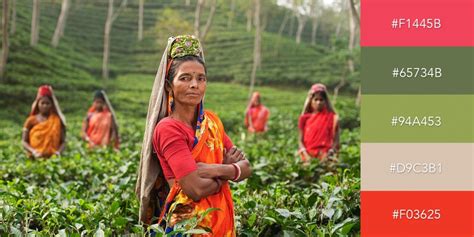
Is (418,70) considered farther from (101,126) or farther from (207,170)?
(101,126)

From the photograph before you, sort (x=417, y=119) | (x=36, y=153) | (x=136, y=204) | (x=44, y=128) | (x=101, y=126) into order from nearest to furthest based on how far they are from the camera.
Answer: (x=417, y=119), (x=136, y=204), (x=36, y=153), (x=44, y=128), (x=101, y=126)

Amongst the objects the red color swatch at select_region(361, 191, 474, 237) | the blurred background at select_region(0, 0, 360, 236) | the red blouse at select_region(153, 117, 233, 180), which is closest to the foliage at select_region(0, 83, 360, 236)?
the blurred background at select_region(0, 0, 360, 236)

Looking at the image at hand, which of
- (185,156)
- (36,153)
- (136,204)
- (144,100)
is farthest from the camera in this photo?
(144,100)

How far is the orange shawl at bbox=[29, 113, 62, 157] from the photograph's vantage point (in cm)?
702

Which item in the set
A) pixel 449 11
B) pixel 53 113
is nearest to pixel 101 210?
pixel 449 11

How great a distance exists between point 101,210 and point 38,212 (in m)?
0.30

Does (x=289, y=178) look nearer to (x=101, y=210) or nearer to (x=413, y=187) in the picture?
(x=101, y=210)

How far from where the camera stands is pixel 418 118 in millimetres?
1793

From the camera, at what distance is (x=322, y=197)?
3096 millimetres

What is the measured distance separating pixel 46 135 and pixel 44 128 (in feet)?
0.29

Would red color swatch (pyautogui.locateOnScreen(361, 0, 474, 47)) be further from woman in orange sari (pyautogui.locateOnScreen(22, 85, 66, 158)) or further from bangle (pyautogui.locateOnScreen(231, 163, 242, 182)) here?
woman in orange sari (pyautogui.locateOnScreen(22, 85, 66, 158))

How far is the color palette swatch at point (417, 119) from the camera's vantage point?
71.0 inches

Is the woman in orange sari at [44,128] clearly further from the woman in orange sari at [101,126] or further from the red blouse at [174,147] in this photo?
the red blouse at [174,147]

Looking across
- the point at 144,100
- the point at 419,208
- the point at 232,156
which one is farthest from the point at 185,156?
the point at 144,100
